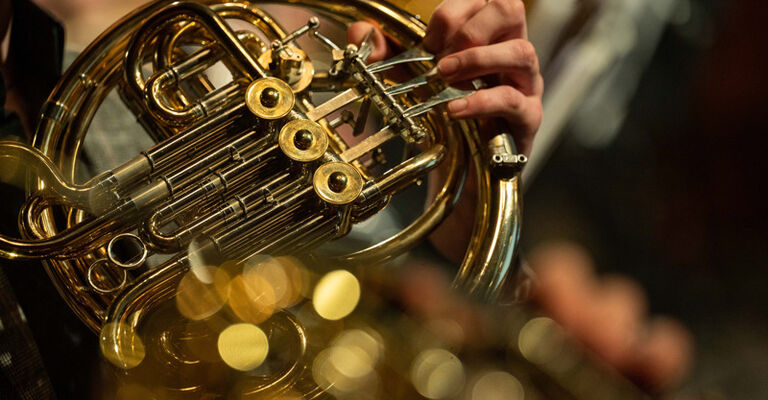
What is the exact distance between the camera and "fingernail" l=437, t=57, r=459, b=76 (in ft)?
2.31

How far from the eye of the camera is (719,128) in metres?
1.83

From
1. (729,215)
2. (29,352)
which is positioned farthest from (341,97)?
(729,215)

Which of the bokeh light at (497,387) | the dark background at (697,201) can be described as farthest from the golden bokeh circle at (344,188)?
the dark background at (697,201)

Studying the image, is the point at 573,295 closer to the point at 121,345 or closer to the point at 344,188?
the point at 344,188

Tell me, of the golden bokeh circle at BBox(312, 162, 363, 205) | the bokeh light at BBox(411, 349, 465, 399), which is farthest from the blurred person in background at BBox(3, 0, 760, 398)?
the bokeh light at BBox(411, 349, 465, 399)

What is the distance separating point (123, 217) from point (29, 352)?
18cm

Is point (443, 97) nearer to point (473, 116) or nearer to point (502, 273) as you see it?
point (473, 116)

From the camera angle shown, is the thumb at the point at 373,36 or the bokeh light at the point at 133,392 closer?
the bokeh light at the point at 133,392

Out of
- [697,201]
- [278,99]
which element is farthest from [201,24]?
[697,201]

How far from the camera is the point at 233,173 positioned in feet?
2.12

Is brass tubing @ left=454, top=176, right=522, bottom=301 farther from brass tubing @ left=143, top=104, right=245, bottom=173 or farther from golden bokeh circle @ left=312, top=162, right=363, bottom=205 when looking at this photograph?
brass tubing @ left=143, top=104, right=245, bottom=173

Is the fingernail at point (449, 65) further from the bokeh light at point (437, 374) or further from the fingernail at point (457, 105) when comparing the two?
the bokeh light at point (437, 374)

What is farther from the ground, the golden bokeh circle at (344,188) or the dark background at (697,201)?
the golden bokeh circle at (344,188)

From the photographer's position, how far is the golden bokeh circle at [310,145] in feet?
2.08
